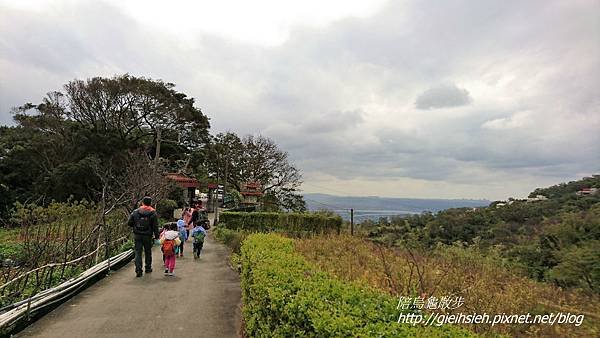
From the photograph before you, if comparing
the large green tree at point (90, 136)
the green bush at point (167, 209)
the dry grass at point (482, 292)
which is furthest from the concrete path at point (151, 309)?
the large green tree at point (90, 136)

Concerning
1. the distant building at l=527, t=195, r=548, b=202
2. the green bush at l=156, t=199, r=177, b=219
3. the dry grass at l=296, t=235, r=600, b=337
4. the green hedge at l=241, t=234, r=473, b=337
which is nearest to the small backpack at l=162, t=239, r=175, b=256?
the dry grass at l=296, t=235, r=600, b=337

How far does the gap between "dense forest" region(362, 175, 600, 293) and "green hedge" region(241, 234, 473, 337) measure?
24.2 feet

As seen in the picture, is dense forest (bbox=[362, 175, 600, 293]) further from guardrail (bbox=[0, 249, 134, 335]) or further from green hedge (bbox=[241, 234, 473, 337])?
guardrail (bbox=[0, 249, 134, 335])

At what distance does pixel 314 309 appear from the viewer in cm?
264

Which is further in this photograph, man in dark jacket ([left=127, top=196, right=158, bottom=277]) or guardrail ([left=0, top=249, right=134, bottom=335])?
man in dark jacket ([left=127, top=196, right=158, bottom=277])

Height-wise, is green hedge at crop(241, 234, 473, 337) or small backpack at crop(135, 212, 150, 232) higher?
small backpack at crop(135, 212, 150, 232)

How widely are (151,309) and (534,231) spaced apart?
16.3 metres

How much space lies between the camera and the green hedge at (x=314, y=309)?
2320mm

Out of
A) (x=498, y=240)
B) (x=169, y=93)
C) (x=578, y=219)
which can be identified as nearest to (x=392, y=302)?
(x=578, y=219)

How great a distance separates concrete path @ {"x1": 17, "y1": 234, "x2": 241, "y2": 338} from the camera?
15.0ft

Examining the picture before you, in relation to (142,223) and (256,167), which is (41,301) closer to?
(142,223)

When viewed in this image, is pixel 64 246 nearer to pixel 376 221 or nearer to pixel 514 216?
pixel 376 221

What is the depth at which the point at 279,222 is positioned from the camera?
2067cm

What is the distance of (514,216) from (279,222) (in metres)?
13.0
